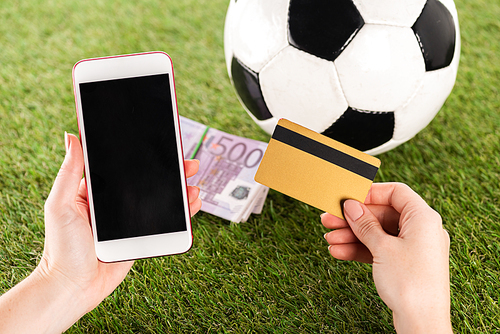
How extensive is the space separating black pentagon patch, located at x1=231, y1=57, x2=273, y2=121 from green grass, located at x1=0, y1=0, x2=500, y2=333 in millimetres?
371

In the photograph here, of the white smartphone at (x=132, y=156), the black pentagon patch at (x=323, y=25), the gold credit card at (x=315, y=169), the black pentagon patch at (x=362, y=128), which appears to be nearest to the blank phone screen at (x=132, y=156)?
the white smartphone at (x=132, y=156)

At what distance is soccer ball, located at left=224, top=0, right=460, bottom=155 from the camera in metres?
1.15

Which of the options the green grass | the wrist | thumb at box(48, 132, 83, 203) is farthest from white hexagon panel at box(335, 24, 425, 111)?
the wrist

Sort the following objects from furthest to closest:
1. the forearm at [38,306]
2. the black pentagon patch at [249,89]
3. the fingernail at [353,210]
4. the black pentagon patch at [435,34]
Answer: the black pentagon patch at [249,89] < the black pentagon patch at [435,34] < the fingernail at [353,210] < the forearm at [38,306]

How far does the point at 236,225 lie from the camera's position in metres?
1.45

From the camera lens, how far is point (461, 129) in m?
1.76

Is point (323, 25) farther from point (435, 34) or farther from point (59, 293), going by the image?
point (59, 293)

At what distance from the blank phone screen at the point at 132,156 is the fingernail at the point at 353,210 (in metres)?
0.46

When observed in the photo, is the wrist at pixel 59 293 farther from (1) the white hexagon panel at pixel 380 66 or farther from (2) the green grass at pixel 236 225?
(1) the white hexagon panel at pixel 380 66

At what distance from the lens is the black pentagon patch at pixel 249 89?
4.31 ft

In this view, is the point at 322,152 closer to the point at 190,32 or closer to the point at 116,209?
the point at 116,209

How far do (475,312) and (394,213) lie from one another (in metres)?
0.40

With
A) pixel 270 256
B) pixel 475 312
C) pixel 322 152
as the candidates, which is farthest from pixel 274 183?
pixel 475 312

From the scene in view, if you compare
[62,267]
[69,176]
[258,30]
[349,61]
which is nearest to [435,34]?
[349,61]
